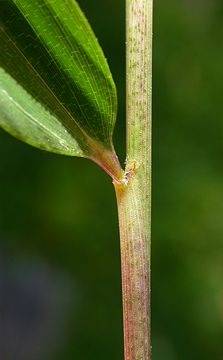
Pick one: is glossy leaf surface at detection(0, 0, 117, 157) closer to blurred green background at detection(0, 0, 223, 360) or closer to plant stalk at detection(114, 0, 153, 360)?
plant stalk at detection(114, 0, 153, 360)

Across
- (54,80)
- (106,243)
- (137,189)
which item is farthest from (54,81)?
(106,243)

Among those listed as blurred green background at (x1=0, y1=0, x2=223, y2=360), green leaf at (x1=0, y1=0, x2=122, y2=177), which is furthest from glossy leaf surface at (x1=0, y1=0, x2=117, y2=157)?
blurred green background at (x1=0, y1=0, x2=223, y2=360)

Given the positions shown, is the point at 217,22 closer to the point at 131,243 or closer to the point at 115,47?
the point at 115,47

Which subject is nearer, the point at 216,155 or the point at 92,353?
the point at 92,353

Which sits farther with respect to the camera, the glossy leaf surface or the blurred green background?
the blurred green background

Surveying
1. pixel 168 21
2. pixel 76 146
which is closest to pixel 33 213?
pixel 168 21

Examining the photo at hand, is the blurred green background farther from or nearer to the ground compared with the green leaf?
nearer to the ground

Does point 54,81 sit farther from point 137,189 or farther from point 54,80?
point 137,189
